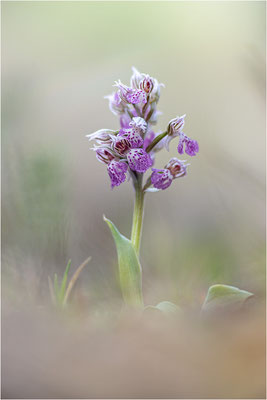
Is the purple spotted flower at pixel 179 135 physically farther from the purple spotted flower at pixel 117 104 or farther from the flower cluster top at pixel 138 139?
the purple spotted flower at pixel 117 104

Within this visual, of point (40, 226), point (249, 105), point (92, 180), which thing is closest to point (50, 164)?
point (40, 226)

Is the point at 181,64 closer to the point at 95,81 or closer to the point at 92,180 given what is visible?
the point at 95,81

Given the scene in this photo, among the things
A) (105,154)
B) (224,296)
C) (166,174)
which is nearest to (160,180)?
(166,174)

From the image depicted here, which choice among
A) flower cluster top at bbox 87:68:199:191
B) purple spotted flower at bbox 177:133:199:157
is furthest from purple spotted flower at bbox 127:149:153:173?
purple spotted flower at bbox 177:133:199:157

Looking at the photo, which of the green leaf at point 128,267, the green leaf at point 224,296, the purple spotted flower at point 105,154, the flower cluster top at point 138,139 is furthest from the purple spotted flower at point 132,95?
the green leaf at point 224,296

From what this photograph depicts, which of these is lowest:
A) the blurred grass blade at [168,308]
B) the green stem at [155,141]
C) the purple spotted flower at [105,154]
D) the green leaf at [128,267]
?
the blurred grass blade at [168,308]

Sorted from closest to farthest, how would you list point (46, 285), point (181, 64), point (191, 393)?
point (191, 393), point (46, 285), point (181, 64)

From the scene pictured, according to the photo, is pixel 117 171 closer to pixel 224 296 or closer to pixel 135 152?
pixel 135 152
